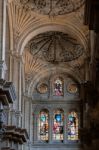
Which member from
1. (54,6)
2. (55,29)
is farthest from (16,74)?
(54,6)

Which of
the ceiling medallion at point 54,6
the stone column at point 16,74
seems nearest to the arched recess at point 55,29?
the ceiling medallion at point 54,6

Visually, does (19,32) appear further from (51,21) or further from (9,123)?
(9,123)

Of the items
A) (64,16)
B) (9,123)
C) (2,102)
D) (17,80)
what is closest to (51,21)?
(64,16)

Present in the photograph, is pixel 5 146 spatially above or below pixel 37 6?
below

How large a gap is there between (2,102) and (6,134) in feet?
28.1

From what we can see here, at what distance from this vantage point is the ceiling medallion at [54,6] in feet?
144

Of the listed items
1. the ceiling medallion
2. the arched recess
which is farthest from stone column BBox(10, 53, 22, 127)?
the ceiling medallion

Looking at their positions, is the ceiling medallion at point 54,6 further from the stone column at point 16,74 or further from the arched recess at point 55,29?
the stone column at point 16,74

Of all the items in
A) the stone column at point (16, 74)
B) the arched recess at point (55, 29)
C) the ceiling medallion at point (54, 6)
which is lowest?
the stone column at point (16, 74)

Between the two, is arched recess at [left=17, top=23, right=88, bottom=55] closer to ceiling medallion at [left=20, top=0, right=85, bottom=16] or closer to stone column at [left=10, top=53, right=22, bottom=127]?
ceiling medallion at [left=20, top=0, right=85, bottom=16]

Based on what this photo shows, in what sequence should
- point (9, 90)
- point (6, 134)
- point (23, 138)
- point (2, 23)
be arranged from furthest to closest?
1. point (23, 138)
2. point (6, 134)
3. point (2, 23)
4. point (9, 90)

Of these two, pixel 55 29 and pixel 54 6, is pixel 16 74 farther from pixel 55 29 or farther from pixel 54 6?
pixel 54 6

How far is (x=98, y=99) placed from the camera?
98.3ft

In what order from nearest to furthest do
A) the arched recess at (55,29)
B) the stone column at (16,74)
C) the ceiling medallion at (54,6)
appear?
the stone column at (16,74) → the ceiling medallion at (54,6) → the arched recess at (55,29)
